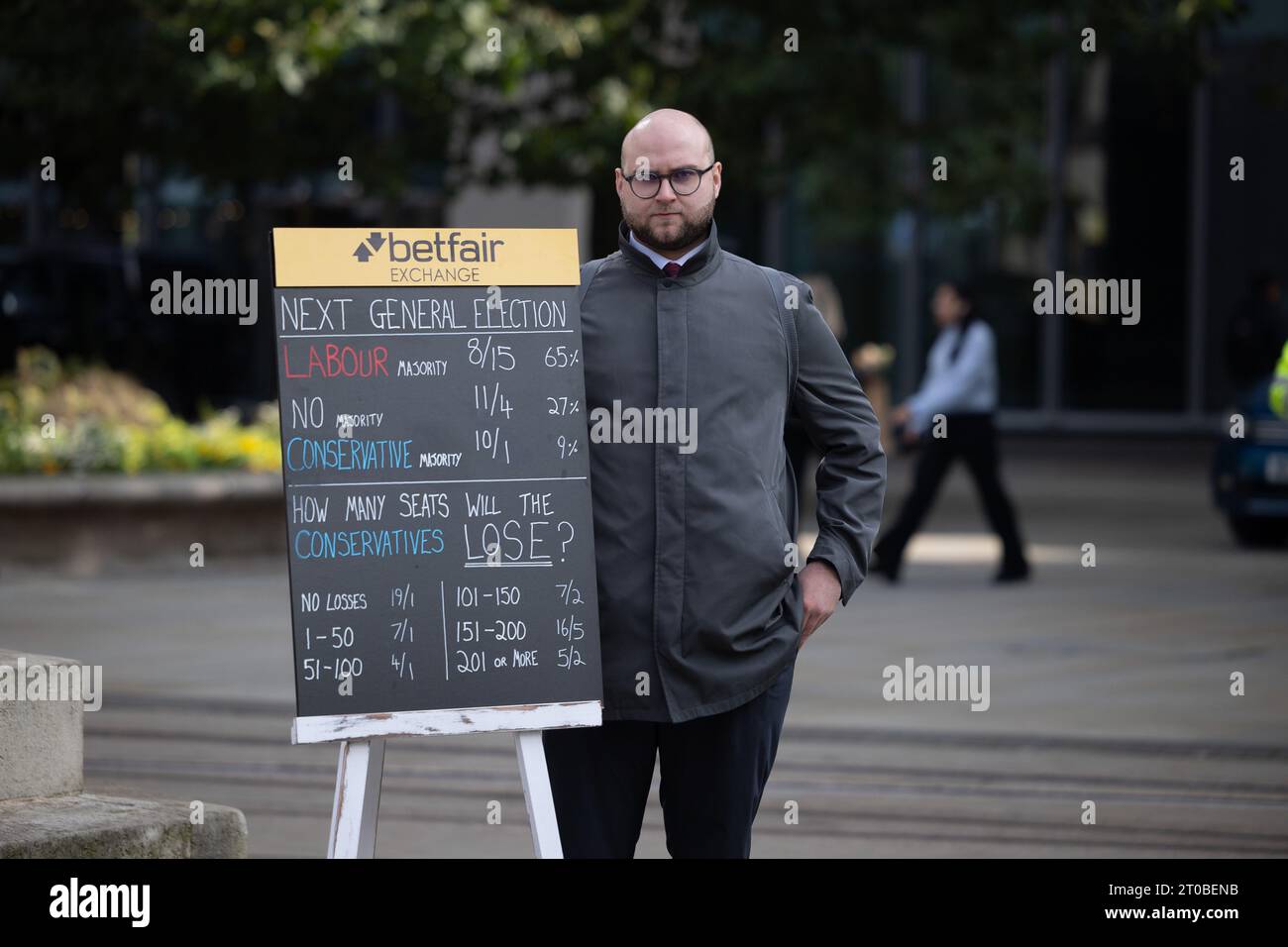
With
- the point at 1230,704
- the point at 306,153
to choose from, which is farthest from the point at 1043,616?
the point at 306,153

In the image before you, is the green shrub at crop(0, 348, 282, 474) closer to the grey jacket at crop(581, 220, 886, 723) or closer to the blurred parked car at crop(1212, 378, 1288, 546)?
the blurred parked car at crop(1212, 378, 1288, 546)

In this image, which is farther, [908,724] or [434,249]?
[908,724]

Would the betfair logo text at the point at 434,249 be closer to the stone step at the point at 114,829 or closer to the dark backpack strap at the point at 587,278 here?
the dark backpack strap at the point at 587,278

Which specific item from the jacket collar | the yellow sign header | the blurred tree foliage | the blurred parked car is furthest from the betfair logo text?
the blurred parked car

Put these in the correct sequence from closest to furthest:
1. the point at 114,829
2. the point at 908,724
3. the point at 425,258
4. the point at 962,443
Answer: the point at 425,258 → the point at 114,829 → the point at 908,724 → the point at 962,443

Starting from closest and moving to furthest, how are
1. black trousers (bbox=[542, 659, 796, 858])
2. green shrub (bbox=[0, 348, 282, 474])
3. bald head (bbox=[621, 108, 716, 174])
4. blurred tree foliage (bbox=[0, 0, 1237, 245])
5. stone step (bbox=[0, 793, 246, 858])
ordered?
bald head (bbox=[621, 108, 716, 174]), black trousers (bbox=[542, 659, 796, 858]), stone step (bbox=[0, 793, 246, 858]), green shrub (bbox=[0, 348, 282, 474]), blurred tree foliage (bbox=[0, 0, 1237, 245])

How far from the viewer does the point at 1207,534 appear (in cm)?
1620

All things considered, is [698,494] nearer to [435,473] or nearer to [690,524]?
[690,524]

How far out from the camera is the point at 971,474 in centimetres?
1301

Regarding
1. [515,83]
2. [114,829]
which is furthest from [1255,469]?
[114,829]

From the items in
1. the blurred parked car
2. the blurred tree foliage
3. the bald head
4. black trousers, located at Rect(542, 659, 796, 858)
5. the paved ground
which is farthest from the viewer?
the blurred tree foliage

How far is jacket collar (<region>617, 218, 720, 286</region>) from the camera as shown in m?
4.60

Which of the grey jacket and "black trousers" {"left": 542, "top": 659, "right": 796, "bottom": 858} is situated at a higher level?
the grey jacket

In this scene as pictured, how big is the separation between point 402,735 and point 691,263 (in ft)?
3.79
